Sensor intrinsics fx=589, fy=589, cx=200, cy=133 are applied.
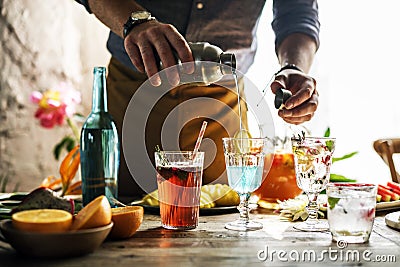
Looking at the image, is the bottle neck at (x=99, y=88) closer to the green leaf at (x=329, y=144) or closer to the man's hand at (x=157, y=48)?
the man's hand at (x=157, y=48)

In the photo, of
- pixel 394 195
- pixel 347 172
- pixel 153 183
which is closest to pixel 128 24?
pixel 153 183

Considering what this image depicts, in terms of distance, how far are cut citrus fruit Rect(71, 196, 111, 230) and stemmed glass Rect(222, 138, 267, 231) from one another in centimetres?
35

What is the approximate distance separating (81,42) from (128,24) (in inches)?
79.8

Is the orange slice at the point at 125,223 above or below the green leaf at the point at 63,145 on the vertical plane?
below

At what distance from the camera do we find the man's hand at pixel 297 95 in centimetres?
159

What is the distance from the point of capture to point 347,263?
3.10ft

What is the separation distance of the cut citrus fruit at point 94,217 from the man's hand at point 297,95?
692 mm

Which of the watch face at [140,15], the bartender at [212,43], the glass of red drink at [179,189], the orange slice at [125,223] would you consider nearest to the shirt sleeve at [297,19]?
the bartender at [212,43]

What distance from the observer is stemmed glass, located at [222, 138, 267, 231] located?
1.27m

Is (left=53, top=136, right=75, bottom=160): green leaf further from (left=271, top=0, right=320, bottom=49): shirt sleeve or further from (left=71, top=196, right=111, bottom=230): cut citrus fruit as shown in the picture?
(left=71, top=196, right=111, bottom=230): cut citrus fruit

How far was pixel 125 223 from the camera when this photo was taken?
1.10 meters

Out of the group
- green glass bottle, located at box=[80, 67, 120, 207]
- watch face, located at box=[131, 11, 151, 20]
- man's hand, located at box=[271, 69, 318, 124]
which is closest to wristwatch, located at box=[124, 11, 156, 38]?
watch face, located at box=[131, 11, 151, 20]

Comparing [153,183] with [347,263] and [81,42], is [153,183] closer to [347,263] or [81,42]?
[347,263]

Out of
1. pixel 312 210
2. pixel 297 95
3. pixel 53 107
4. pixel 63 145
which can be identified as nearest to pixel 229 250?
pixel 312 210
